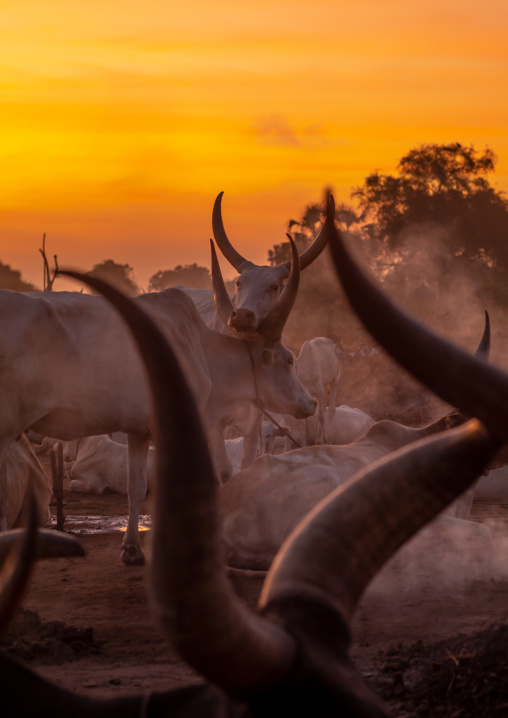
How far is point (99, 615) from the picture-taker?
569 cm

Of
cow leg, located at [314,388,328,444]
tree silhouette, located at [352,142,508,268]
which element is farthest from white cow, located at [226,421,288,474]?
tree silhouette, located at [352,142,508,268]

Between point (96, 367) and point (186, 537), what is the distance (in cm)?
592

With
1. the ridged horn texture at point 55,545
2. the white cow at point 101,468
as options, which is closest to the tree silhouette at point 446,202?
the white cow at point 101,468

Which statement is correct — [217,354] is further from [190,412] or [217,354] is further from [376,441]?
[190,412]

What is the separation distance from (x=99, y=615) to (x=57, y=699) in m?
4.07

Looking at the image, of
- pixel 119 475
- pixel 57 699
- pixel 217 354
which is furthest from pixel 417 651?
pixel 119 475

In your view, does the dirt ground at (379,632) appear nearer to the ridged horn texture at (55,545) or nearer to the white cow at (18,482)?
the white cow at (18,482)

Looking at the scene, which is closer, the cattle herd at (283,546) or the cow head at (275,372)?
the cattle herd at (283,546)

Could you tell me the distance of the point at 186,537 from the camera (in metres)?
1.23

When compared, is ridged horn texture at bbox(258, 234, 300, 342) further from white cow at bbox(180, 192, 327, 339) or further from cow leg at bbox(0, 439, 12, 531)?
cow leg at bbox(0, 439, 12, 531)

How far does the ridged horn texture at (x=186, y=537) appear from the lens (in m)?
1.22

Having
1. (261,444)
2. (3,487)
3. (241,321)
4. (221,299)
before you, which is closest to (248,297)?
(221,299)

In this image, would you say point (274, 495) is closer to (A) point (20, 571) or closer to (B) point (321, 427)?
(A) point (20, 571)

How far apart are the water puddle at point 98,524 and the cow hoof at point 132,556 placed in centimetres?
162
